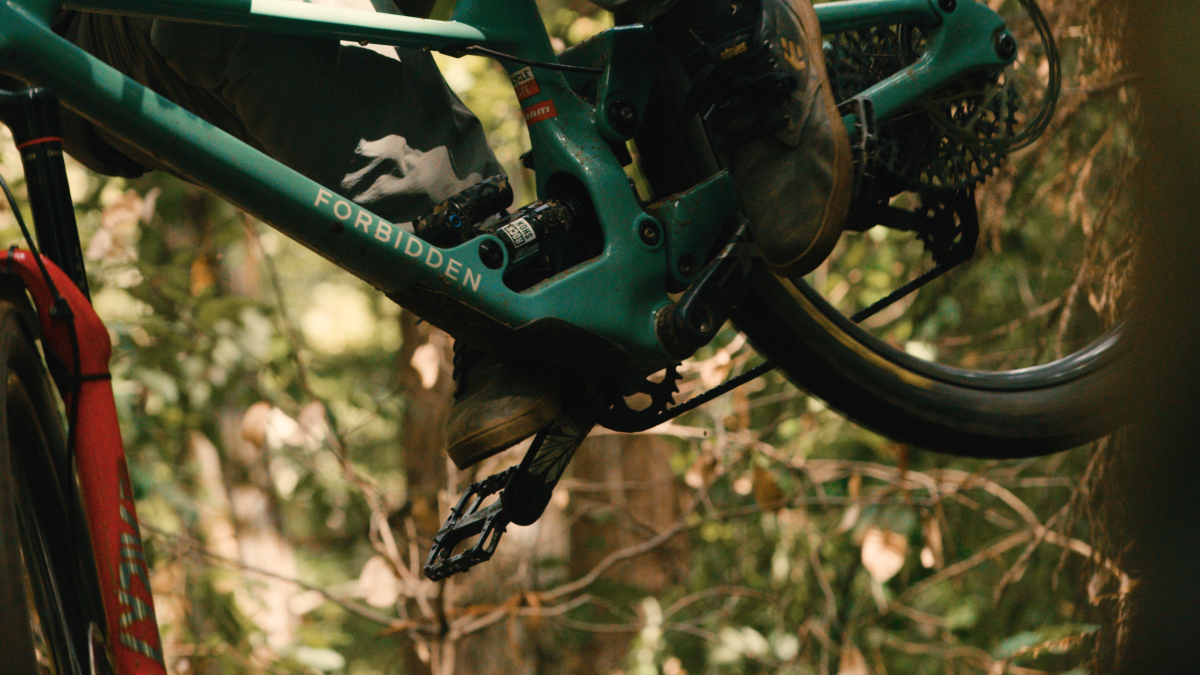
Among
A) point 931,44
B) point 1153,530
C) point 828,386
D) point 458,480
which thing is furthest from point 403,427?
point 1153,530

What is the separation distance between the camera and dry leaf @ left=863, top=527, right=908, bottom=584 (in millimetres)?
2127

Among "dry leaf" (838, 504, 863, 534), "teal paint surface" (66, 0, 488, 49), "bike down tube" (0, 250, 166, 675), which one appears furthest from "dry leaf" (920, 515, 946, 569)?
"bike down tube" (0, 250, 166, 675)

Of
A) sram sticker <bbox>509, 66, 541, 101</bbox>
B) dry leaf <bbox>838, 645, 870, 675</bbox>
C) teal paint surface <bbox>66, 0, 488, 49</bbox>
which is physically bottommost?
dry leaf <bbox>838, 645, 870, 675</bbox>

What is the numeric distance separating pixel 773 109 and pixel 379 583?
1.46m

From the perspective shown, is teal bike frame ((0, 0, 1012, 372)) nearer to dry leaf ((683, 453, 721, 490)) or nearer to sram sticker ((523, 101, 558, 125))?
sram sticker ((523, 101, 558, 125))

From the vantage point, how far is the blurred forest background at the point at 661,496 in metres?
2.22

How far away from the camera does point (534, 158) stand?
3.97 feet

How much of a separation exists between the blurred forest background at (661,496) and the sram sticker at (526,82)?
0.99 metres

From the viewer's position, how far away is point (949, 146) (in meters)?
1.38

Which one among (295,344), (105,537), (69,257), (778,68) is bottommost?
(105,537)

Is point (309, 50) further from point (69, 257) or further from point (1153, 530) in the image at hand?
point (1153, 530)

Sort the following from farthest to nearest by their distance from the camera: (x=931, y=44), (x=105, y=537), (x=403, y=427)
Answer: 1. (x=403, y=427)
2. (x=931, y=44)
3. (x=105, y=537)

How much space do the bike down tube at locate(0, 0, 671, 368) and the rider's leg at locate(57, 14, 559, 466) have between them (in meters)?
0.08

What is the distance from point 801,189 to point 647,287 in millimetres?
209
